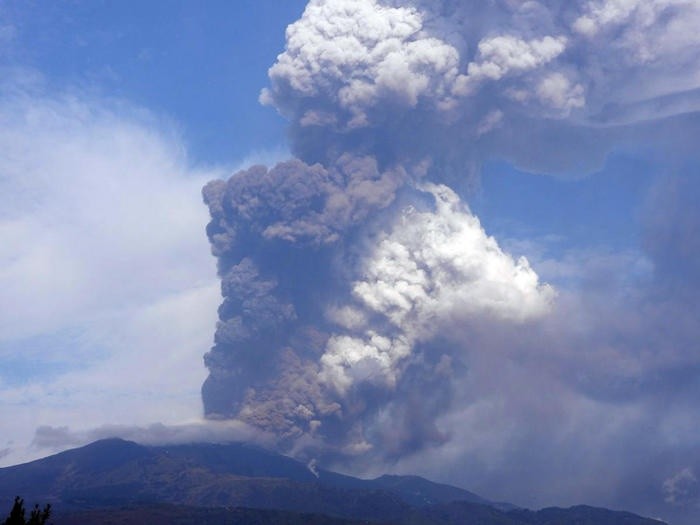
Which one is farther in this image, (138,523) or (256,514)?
(256,514)

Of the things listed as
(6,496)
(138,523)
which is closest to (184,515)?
(138,523)

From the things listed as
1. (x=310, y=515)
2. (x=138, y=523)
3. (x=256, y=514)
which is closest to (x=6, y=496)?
(x=138, y=523)

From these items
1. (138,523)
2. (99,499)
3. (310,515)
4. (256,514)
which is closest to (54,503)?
(99,499)

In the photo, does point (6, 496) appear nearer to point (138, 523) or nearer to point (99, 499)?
point (99, 499)

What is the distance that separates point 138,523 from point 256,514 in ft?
84.2

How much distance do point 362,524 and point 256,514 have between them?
77.9 ft

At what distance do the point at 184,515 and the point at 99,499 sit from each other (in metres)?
48.4

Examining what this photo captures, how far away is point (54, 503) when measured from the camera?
192 metres

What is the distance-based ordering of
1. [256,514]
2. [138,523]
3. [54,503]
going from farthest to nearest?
1. [54,503]
2. [256,514]
3. [138,523]

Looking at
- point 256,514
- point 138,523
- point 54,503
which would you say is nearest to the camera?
point 138,523

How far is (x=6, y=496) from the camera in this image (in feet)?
653

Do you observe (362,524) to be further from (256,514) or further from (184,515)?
(184,515)

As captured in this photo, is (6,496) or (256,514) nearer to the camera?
(256,514)

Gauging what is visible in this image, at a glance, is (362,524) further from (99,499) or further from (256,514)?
(99,499)
